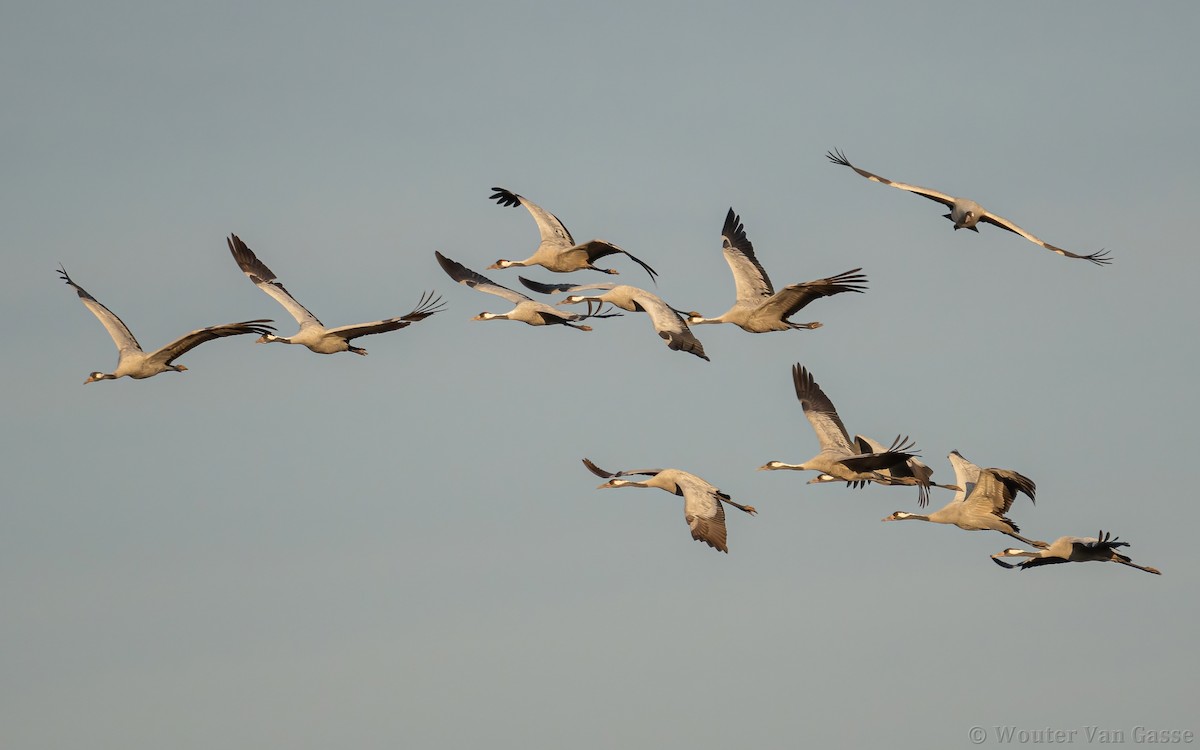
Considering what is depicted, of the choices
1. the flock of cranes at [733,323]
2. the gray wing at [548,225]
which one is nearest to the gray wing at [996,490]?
the flock of cranes at [733,323]

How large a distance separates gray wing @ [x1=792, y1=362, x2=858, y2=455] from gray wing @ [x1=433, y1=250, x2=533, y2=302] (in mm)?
4956

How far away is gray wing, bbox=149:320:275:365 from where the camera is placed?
2267 cm

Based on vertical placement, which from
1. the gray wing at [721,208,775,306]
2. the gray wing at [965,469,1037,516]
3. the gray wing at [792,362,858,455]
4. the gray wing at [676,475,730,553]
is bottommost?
the gray wing at [676,475,730,553]

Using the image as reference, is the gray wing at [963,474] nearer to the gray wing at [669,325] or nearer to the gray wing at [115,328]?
the gray wing at [669,325]

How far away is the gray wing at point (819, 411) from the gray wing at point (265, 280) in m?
7.83

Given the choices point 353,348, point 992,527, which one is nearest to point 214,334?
point 353,348

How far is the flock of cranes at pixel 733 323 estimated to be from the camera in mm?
22500

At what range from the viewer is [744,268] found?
84.6 ft

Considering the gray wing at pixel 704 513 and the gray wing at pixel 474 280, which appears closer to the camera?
the gray wing at pixel 704 513

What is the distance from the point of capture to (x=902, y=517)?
24.6m

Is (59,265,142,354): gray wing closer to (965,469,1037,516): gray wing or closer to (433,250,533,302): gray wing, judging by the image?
(433,250,533,302): gray wing

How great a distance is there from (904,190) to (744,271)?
2.89 metres

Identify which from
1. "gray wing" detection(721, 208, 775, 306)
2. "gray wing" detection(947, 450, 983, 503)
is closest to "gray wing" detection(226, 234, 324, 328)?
"gray wing" detection(721, 208, 775, 306)

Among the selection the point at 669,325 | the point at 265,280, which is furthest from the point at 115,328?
the point at 669,325
